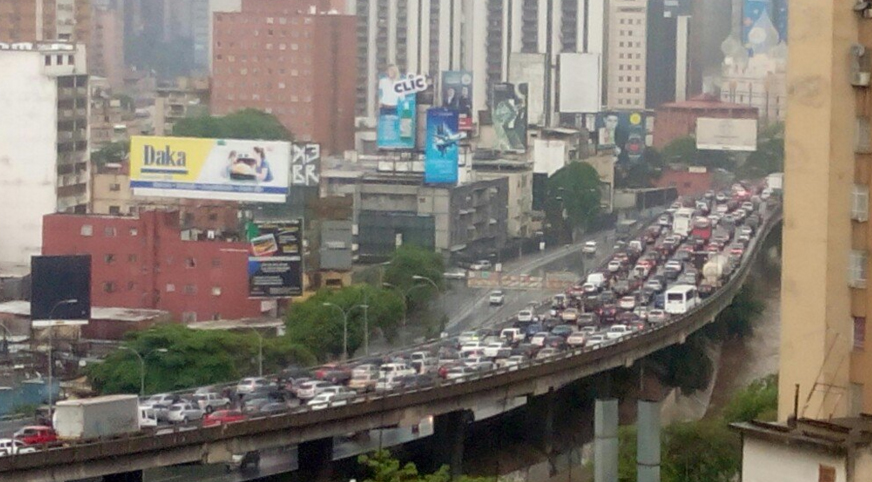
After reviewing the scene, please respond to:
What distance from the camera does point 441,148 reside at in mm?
37156

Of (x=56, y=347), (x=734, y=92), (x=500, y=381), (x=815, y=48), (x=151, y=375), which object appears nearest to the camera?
(x=815, y=48)

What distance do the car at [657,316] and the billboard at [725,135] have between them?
26.6 meters

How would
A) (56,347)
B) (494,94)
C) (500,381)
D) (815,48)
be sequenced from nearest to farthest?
(815,48)
(500,381)
(56,347)
(494,94)

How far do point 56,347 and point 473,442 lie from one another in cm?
607

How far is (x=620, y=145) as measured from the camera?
54.1 meters

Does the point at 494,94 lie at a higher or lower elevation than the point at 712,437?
higher

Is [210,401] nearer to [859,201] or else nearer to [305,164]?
[859,201]

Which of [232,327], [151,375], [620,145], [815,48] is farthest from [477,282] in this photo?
[815,48]

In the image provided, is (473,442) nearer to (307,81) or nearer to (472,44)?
(307,81)

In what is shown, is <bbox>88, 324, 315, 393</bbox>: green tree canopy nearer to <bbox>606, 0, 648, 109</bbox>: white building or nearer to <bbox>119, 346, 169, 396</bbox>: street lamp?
<bbox>119, 346, 169, 396</bbox>: street lamp

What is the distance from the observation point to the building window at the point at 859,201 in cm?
817

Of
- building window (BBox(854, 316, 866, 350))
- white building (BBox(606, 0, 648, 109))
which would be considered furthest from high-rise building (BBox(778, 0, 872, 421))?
white building (BBox(606, 0, 648, 109))

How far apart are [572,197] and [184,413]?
25.1 meters

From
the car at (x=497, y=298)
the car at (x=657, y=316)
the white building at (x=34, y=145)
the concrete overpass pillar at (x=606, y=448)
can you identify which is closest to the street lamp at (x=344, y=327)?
the car at (x=657, y=316)
